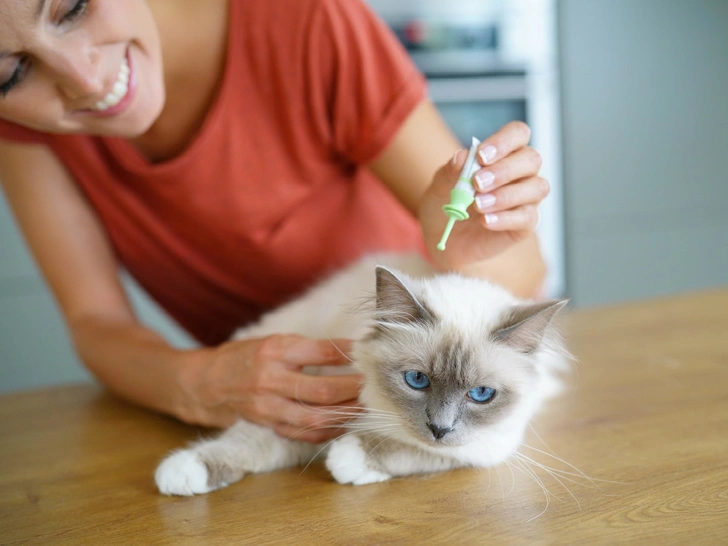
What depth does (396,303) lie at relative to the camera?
3.47 feet

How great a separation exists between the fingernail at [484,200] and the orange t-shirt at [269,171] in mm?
427

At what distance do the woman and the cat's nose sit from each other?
6.1 inches

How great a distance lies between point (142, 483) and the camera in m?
1.05

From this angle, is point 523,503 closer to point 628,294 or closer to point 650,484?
point 650,484

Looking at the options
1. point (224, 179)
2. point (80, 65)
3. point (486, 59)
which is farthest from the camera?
point (486, 59)

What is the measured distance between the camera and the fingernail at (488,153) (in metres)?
0.98

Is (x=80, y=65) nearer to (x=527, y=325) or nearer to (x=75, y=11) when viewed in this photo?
(x=75, y=11)

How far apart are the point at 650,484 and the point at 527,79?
291 centimetres

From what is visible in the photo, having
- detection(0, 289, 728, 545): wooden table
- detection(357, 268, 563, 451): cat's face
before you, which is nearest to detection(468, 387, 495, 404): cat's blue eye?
detection(357, 268, 563, 451): cat's face

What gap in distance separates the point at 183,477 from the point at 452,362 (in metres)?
0.44

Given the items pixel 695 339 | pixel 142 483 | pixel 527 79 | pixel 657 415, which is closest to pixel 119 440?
pixel 142 483

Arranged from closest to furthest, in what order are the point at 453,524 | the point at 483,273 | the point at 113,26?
the point at 453,524 → the point at 113,26 → the point at 483,273

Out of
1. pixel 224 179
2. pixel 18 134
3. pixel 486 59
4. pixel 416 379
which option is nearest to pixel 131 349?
pixel 224 179

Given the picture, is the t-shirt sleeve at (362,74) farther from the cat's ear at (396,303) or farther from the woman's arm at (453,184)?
the cat's ear at (396,303)
